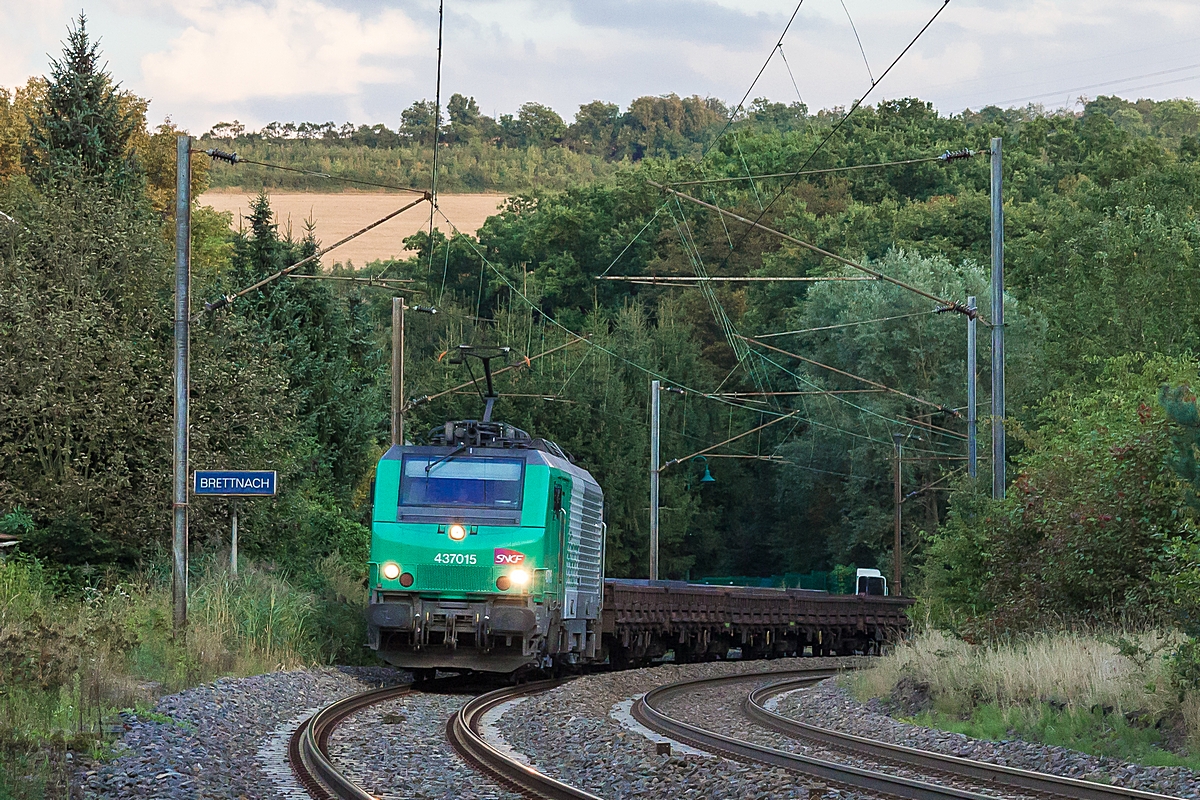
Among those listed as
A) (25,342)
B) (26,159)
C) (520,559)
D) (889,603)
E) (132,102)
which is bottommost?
(889,603)

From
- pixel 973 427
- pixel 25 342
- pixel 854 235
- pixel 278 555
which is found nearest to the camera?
pixel 25 342

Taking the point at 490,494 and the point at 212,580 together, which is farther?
the point at 212,580

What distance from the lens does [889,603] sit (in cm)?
4241

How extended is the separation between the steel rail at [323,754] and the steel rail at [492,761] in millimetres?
1181

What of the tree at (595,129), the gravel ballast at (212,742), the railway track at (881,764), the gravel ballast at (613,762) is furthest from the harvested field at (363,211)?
the railway track at (881,764)

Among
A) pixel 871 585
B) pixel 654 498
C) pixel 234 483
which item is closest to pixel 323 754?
pixel 234 483

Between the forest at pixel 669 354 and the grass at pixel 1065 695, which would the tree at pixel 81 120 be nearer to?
the forest at pixel 669 354

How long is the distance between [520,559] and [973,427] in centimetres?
1295

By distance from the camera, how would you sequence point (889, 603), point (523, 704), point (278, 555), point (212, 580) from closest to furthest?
point (523, 704), point (212, 580), point (278, 555), point (889, 603)

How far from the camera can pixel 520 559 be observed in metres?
21.2

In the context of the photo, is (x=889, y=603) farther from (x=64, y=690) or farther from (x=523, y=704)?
(x=64, y=690)

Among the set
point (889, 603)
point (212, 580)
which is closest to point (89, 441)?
point (212, 580)

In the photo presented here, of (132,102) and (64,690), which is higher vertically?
(132,102)

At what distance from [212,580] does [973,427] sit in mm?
14938
